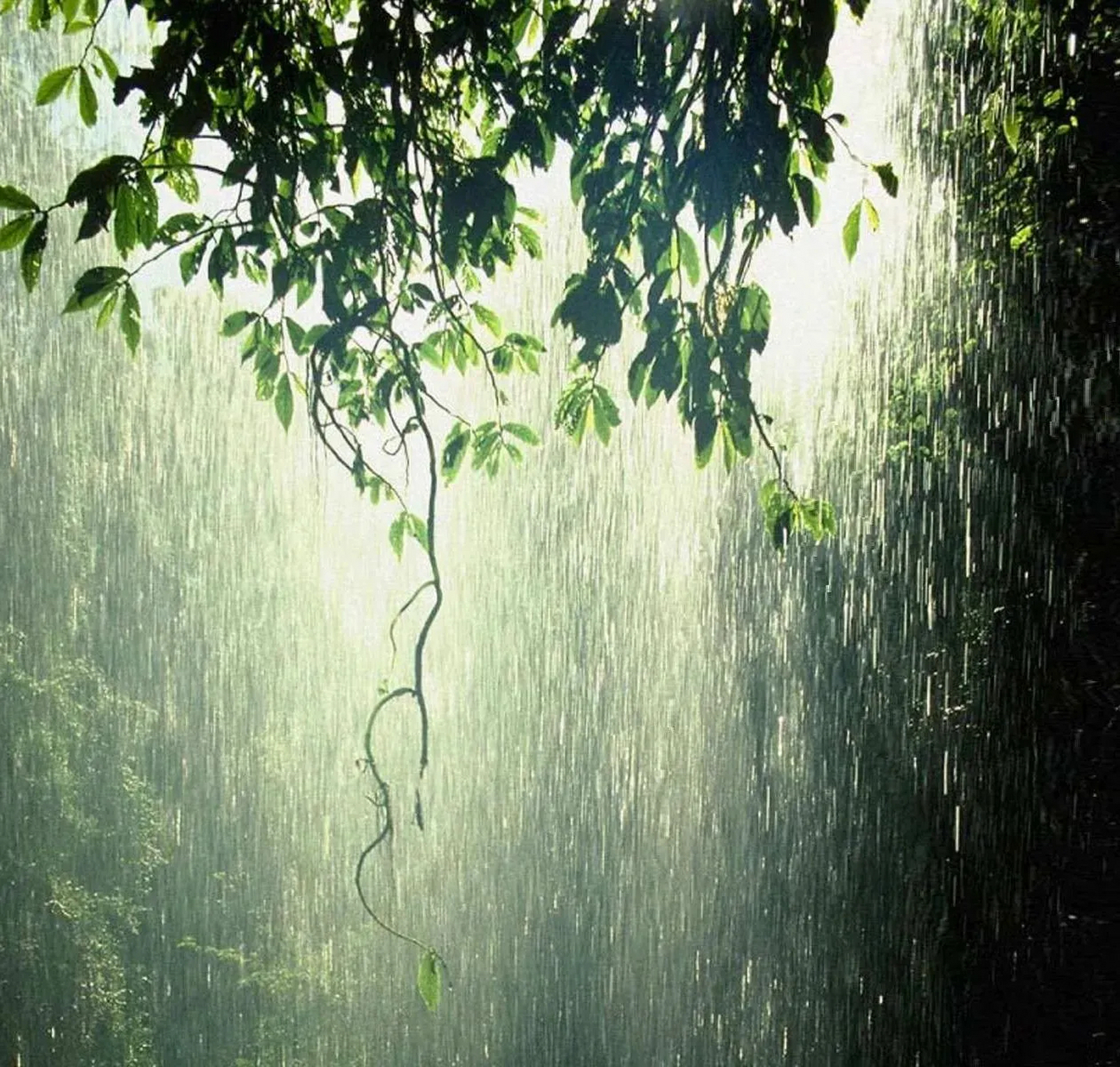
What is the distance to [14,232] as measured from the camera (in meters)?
0.90

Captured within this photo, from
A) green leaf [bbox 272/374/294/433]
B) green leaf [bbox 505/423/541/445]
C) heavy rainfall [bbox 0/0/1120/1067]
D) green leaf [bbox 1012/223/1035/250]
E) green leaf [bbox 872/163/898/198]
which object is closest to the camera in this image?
→ green leaf [bbox 872/163/898/198]

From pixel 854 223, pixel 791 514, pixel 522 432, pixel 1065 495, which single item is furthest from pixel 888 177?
pixel 1065 495

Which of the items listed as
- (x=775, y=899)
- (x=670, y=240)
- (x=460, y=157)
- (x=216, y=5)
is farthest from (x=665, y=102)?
(x=775, y=899)

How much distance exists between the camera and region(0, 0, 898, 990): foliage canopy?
92cm

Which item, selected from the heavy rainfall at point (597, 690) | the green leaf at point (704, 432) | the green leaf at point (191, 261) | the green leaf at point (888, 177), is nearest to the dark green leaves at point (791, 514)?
the green leaf at point (704, 432)

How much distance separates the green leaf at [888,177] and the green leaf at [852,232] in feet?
0.09

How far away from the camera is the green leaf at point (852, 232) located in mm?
1001

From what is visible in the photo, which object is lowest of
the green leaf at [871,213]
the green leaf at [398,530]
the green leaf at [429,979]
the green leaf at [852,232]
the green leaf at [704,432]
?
the green leaf at [429,979]

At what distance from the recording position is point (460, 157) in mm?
1133

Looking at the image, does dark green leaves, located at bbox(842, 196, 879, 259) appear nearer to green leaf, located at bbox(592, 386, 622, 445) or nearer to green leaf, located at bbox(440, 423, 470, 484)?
green leaf, located at bbox(592, 386, 622, 445)

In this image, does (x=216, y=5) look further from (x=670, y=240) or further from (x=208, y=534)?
(x=208, y=534)

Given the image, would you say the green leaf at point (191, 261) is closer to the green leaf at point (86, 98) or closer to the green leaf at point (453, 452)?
the green leaf at point (86, 98)

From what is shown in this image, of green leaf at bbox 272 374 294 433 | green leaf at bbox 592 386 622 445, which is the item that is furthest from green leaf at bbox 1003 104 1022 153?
green leaf at bbox 272 374 294 433

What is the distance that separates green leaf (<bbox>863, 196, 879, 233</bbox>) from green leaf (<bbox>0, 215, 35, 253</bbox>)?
61 cm
